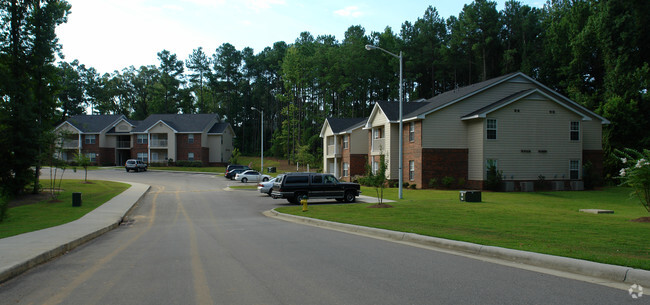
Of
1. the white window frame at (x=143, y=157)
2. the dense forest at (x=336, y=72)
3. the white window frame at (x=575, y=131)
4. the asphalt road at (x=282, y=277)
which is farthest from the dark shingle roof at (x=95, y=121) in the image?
the asphalt road at (x=282, y=277)

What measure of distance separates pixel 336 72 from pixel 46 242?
6718 centimetres

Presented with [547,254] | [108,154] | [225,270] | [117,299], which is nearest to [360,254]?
[225,270]

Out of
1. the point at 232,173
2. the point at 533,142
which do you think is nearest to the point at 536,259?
the point at 533,142

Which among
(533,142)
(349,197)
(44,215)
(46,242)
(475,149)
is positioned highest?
(533,142)

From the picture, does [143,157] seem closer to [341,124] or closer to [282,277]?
[341,124]

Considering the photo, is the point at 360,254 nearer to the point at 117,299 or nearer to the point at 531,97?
the point at 117,299

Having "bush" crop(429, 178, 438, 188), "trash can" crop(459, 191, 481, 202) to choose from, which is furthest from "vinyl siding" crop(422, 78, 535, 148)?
"trash can" crop(459, 191, 481, 202)

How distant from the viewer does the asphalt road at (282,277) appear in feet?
18.9

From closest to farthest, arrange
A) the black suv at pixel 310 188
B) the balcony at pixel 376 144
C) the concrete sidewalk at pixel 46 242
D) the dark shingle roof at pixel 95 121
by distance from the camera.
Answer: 1. the concrete sidewalk at pixel 46 242
2. the black suv at pixel 310 188
3. the balcony at pixel 376 144
4. the dark shingle roof at pixel 95 121

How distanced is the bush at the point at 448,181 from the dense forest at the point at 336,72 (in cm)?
1754

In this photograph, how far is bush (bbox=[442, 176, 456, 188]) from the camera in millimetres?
32938

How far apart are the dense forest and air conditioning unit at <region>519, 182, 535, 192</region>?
44.2 feet

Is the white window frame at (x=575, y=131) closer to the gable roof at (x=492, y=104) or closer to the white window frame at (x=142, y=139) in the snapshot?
the gable roof at (x=492, y=104)

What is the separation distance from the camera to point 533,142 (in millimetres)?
32906
